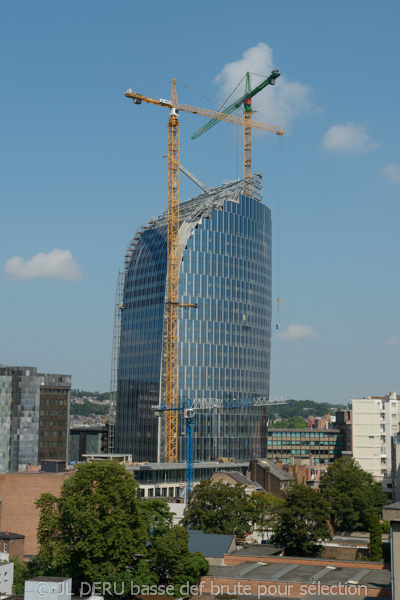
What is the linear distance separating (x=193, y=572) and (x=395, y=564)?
39.4 meters

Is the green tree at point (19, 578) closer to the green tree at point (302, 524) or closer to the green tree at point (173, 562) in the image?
the green tree at point (173, 562)

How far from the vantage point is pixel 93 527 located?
93438 millimetres

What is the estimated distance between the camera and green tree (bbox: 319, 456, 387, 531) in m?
153

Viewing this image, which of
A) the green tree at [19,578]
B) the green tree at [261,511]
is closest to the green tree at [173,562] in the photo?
the green tree at [19,578]

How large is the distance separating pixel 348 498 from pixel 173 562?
210 feet

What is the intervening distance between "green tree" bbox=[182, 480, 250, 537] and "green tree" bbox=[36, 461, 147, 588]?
29.3m

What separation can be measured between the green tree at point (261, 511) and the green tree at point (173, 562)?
35.7 m

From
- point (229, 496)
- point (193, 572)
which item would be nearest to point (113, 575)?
point (193, 572)

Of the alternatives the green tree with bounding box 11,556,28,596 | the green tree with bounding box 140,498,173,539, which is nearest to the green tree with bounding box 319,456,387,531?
the green tree with bounding box 140,498,173,539

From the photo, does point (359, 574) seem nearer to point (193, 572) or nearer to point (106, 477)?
point (193, 572)

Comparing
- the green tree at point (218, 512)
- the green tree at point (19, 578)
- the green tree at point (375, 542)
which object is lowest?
the green tree at point (19, 578)

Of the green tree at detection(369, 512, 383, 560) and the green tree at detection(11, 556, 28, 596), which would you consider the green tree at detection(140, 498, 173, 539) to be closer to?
the green tree at detection(11, 556, 28, 596)

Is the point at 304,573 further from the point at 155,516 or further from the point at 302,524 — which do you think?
the point at 155,516

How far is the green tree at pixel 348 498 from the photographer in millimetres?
152750
